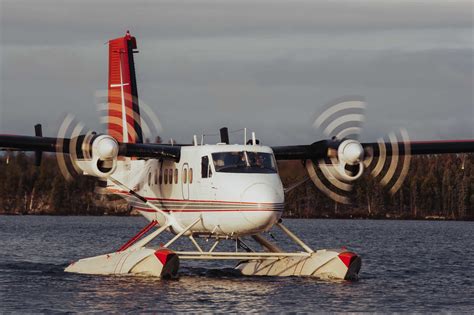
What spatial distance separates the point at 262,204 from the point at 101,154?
471cm

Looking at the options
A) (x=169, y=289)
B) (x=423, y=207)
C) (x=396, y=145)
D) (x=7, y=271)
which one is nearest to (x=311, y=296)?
(x=169, y=289)

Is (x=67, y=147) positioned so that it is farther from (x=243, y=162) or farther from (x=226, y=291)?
(x=226, y=291)

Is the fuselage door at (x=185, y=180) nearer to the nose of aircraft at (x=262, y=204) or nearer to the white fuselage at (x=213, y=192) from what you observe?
the white fuselage at (x=213, y=192)

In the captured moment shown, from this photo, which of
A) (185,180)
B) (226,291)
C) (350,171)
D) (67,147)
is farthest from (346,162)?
(67,147)

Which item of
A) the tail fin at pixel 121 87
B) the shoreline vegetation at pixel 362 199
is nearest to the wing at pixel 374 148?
the tail fin at pixel 121 87

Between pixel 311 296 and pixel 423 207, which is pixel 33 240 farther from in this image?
pixel 423 207

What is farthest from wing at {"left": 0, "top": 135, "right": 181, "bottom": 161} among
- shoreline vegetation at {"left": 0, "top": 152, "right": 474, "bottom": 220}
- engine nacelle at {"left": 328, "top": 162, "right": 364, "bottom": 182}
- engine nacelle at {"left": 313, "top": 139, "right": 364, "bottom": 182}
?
shoreline vegetation at {"left": 0, "top": 152, "right": 474, "bottom": 220}

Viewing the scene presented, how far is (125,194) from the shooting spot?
30875 mm

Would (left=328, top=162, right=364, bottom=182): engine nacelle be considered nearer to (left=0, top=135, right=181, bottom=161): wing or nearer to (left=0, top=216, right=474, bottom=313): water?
(left=0, top=216, right=474, bottom=313): water

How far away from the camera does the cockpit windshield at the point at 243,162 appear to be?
1003 inches

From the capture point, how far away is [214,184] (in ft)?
84.3

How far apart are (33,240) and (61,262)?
1609 centimetres

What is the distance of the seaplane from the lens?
25219 mm

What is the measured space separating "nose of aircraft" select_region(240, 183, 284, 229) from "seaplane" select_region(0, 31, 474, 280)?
0.08 feet
